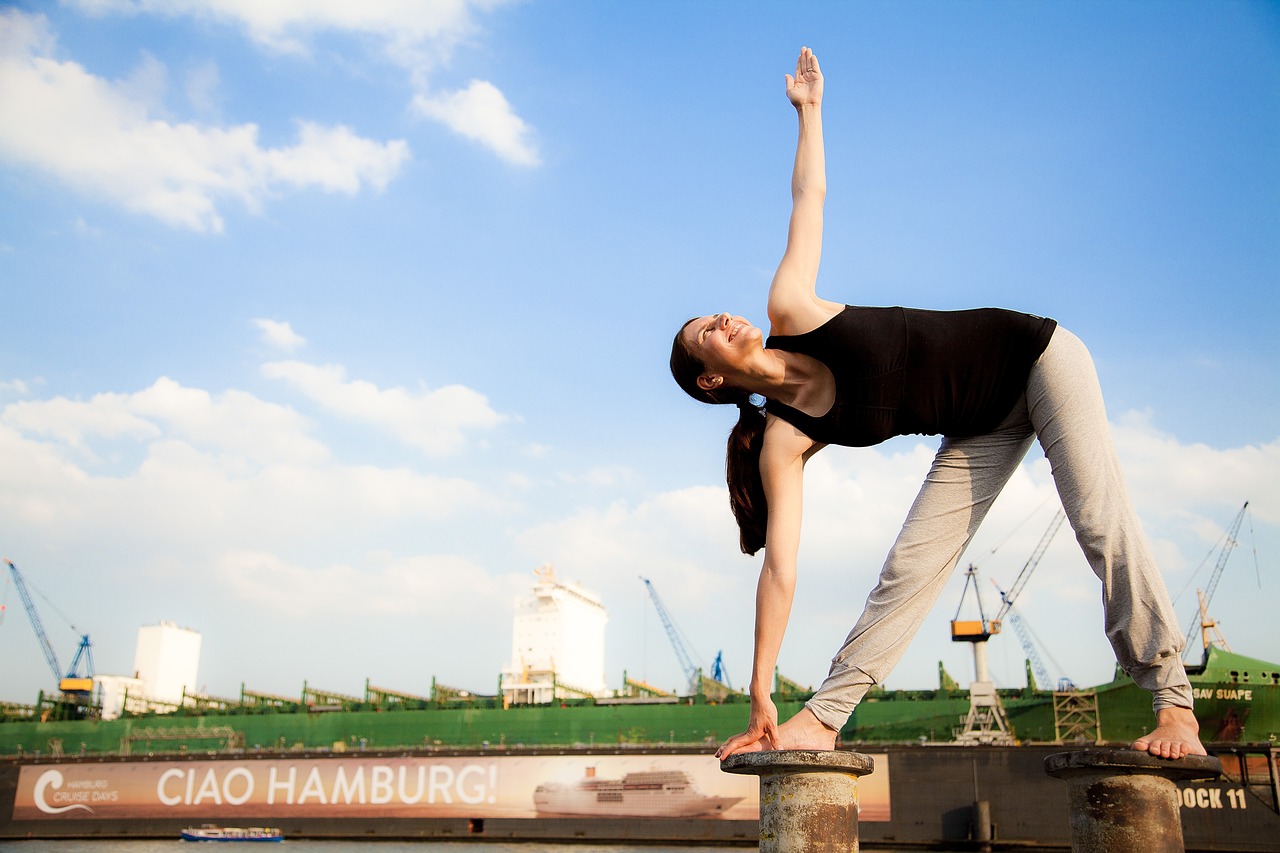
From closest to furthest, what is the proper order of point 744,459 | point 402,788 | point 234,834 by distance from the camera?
point 744,459 < point 234,834 < point 402,788

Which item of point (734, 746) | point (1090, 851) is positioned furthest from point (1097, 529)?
point (734, 746)

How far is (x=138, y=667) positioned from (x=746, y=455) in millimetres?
61860

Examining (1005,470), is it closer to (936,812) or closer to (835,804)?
(835,804)

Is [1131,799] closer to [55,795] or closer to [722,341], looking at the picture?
[722,341]

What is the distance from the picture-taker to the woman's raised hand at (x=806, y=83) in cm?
303

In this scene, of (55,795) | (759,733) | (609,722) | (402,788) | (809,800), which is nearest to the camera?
(809,800)

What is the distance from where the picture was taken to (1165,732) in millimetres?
2768

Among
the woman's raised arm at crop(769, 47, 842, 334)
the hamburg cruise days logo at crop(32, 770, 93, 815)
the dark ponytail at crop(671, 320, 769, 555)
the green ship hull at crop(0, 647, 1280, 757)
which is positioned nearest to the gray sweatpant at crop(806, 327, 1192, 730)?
the dark ponytail at crop(671, 320, 769, 555)

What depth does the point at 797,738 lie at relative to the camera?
2.71 metres

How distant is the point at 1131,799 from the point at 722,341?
1797mm

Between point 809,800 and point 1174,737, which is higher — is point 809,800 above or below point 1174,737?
below

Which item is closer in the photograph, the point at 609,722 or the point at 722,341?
the point at 722,341

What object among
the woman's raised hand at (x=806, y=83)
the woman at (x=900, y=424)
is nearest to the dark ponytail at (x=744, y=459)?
the woman at (x=900, y=424)

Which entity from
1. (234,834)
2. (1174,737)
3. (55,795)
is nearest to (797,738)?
(1174,737)
